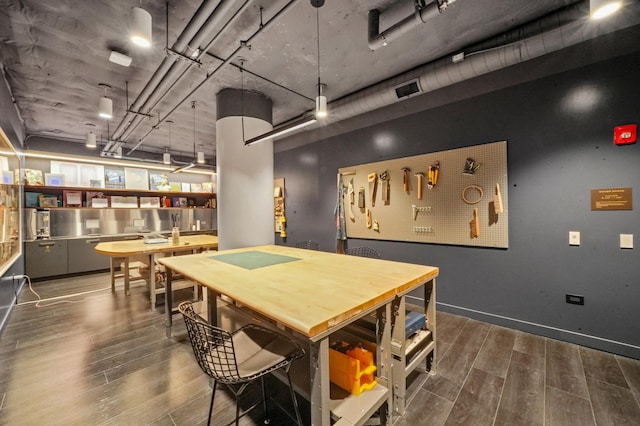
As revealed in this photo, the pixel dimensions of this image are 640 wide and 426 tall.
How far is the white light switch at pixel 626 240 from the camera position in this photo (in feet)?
7.48

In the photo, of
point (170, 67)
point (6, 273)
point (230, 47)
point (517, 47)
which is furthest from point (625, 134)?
point (6, 273)

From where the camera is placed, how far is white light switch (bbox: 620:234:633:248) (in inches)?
89.7

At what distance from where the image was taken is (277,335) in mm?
1627

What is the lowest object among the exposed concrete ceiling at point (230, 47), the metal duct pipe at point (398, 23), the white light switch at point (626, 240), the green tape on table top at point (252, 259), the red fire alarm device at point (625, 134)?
the green tape on table top at point (252, 259)

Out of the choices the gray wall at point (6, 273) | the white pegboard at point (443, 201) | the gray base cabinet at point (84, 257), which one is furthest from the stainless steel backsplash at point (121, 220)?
the white pegboard at point (443, 201)

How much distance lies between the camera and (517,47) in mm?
2514

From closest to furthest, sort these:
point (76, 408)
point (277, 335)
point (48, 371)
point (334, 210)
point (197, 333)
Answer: point (197, 333)
point (277, 335)
point (76, 408)
point (48, 371)
point (334, 210)

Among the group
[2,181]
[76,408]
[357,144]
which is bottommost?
[76,408]

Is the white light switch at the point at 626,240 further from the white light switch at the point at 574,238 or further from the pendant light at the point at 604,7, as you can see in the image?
the pendant light at the point at 604,7

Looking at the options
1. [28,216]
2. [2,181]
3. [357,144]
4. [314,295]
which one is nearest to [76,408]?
[314,295]

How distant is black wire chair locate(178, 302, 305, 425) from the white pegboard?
2.59m

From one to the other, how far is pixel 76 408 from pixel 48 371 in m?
0.76

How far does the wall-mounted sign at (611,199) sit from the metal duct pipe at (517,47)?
1.45 m

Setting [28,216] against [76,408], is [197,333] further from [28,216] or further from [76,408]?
[28,216]
